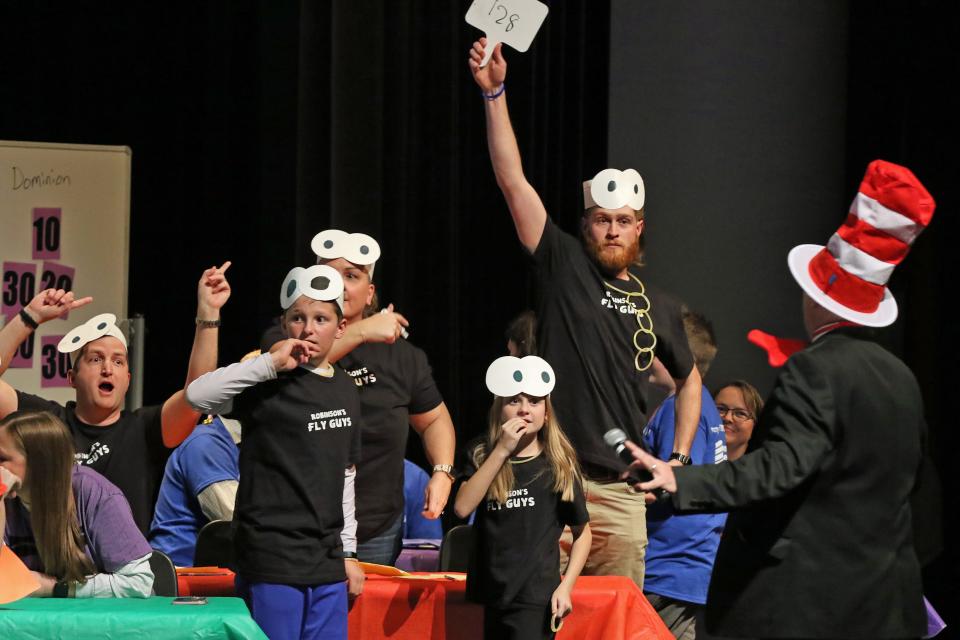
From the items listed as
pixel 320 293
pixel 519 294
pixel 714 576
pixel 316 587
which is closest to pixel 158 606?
pixel 316 587

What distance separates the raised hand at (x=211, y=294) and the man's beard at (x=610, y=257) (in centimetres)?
105

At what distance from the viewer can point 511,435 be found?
3.66 metres

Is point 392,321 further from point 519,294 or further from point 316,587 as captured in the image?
point 519,294

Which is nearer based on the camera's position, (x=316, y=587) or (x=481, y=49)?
(x=316, y=587)

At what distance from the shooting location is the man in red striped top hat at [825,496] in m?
2.78

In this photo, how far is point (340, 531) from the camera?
3648 millimetres

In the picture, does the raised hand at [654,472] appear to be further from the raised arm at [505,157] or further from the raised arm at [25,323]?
the raised arm at [25,323]

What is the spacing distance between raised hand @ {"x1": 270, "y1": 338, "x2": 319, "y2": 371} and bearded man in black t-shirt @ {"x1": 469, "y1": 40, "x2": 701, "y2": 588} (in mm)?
744

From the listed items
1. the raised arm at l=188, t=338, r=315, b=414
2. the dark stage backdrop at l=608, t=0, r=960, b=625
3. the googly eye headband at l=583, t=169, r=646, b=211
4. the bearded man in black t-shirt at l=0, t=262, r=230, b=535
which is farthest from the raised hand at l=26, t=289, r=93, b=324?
the dark stage backdrop at l=608, t=0, r=960, b=625

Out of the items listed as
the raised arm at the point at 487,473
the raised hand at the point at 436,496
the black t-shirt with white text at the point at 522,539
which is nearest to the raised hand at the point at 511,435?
the raised arm at the point at 487,473

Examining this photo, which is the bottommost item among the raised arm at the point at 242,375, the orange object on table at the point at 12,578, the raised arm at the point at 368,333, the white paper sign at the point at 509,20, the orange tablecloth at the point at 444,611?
the orange tablecloth at the point at 444,611

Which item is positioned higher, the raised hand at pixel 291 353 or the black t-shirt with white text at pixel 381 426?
the raised hand at pixel 291 353

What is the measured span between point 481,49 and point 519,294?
2.47 metres

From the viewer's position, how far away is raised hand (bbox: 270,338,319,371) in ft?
11.5
